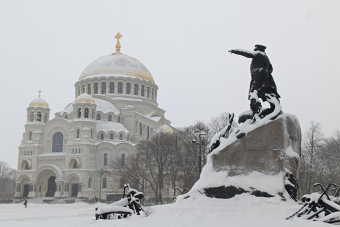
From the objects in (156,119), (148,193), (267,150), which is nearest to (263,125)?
(267,150)

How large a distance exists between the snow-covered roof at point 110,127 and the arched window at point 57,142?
529 centimetres

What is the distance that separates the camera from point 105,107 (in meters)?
61.8

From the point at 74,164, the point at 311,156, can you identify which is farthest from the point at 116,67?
the point at 311,156

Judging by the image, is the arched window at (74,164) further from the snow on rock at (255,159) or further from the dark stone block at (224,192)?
the dark stone block at (224,192)

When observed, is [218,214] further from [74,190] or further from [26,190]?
[26,190]

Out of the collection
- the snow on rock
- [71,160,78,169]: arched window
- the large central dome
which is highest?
the large central dome

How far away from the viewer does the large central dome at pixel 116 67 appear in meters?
67.8

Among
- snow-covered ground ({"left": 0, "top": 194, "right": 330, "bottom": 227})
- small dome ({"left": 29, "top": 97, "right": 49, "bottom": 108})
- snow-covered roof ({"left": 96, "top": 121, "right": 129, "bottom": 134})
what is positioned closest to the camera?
snow-covered ground ({"left": 0, "top": 194, "right": 330, "bottom": 227})

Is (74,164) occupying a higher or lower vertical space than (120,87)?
lower

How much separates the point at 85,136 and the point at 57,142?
576 centimetres

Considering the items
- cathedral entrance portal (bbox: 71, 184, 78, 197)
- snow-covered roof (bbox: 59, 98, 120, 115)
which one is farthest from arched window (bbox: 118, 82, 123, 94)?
cathedral entrance portal (bbox: 71, 184, 78, 197)

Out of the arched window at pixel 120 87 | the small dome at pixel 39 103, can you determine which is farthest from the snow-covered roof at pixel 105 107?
the small dome at pixel 39 103

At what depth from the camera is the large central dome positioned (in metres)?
67.8

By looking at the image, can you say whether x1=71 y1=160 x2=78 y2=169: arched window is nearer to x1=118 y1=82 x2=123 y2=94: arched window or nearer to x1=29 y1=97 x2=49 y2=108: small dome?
x1=29 y1=97 x2=49 y2=108: small dome
